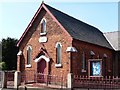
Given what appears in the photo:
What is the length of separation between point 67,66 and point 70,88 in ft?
21.4

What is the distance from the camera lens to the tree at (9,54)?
42609 millimetres

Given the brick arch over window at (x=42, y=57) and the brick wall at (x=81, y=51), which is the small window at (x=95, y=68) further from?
the brick arch over window at (x=42, y=57)

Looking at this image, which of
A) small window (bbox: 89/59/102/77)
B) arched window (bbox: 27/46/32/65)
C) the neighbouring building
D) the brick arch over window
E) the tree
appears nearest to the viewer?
small window (bbox: 89/59/102/77)

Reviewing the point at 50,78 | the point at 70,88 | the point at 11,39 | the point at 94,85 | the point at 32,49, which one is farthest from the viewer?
the point at 11,39

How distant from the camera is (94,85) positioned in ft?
78.0

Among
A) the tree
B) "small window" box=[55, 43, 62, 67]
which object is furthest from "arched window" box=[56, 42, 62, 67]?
the tree

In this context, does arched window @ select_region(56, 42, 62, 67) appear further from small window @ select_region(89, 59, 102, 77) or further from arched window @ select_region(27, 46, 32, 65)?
small window @ select_region(89, 59, 102, 77)

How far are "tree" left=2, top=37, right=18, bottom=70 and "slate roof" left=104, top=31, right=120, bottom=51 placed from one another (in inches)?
628

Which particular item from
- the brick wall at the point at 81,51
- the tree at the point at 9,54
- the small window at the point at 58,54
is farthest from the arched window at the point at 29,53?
the tree at the point at 9,54

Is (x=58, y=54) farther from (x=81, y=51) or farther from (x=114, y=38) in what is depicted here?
(x=114, y=38)

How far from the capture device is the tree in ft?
140

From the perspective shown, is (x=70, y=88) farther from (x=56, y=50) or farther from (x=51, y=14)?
(x=51, y=14)

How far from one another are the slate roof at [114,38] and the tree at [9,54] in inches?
628

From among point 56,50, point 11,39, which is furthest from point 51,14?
point 11,39
